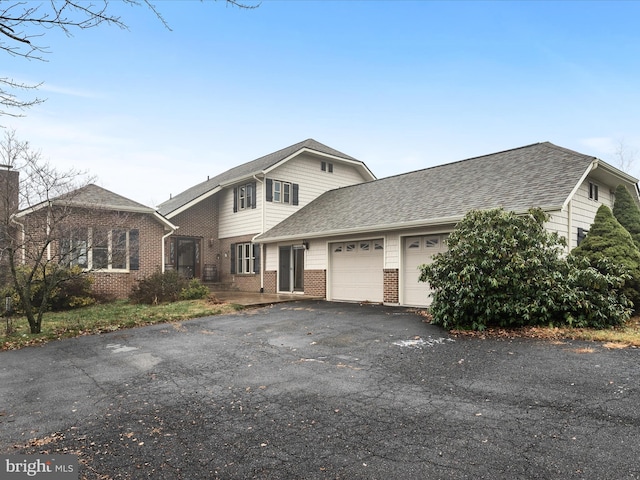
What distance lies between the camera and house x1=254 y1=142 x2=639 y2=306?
39.3 feet

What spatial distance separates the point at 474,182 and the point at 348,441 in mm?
12586

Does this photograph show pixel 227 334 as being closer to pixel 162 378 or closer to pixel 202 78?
pixel 162 378

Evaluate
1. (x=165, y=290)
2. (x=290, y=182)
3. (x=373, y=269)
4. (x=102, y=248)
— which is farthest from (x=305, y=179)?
(x=102, y=248)

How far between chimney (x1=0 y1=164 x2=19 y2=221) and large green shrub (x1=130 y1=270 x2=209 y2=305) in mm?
5738

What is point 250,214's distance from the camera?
20.1m

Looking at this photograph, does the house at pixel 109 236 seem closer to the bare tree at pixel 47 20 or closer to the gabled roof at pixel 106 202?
→ the gabled roof at pixel 106 202

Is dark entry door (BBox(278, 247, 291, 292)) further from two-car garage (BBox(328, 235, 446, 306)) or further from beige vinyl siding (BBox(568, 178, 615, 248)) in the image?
beige vinyl siding (BBox(568, 178, 615, 248))

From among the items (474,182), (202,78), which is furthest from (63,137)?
(474,182)

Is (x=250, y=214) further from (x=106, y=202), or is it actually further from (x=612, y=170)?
(x=612, y=170)

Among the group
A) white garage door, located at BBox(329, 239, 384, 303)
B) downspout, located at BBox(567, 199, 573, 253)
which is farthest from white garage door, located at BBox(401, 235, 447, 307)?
downspout, located at BBox(567, 199, 573, 253)

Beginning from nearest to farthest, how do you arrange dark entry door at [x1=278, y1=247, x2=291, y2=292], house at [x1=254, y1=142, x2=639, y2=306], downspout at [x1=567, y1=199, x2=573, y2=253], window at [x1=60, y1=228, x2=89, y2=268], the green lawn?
the green lawn → window at [x1=60, y1=228, x2=89, y2=268] → downspout at [x1=567, y1=199, x2=573, y2=253] → house at [x1=254, y1=142, x2=639, y2=306] → dark entry door at [x1=278, y1=247, x2=291, y2=292]

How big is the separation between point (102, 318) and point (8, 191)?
417cm

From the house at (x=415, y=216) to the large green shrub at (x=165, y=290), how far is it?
4.01 m

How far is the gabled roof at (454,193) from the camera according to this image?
1177 cm
